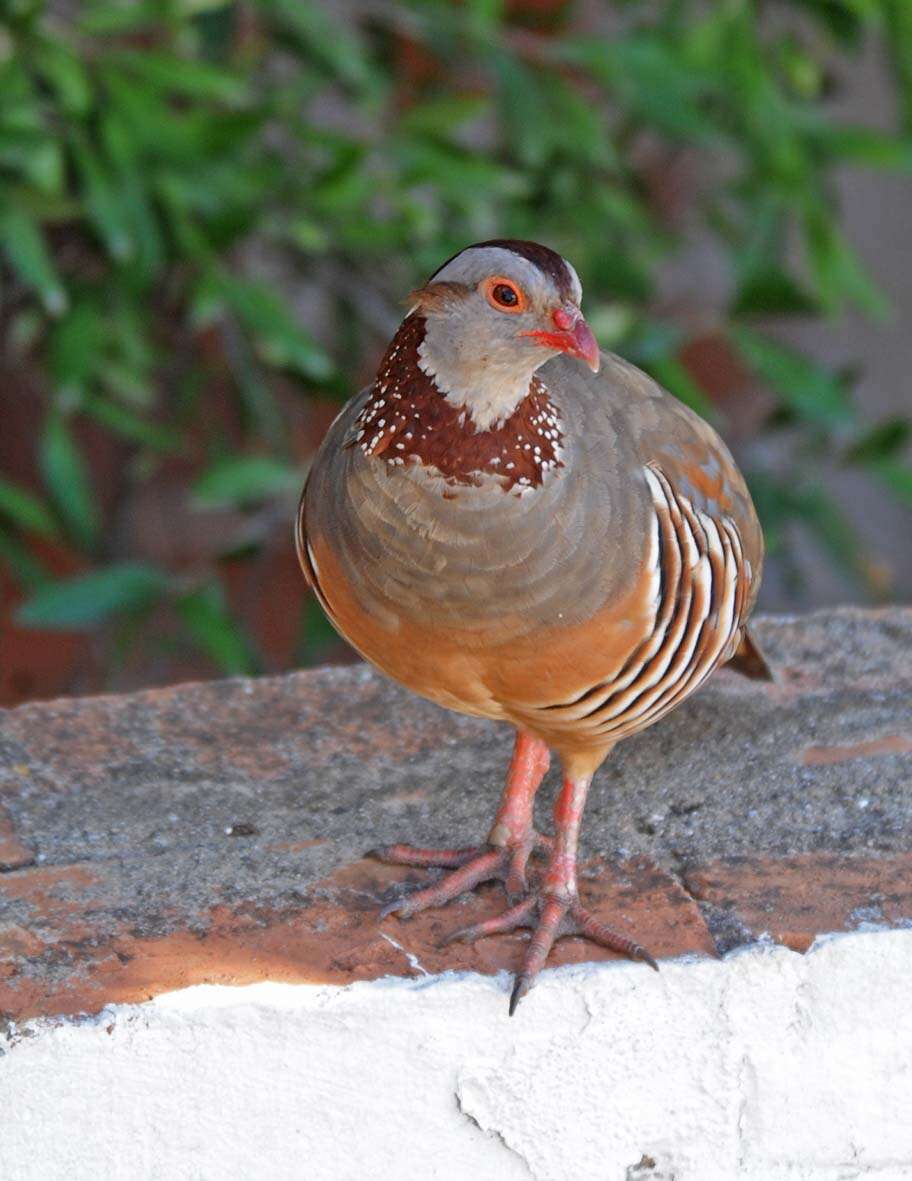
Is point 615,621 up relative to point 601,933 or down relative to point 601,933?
up

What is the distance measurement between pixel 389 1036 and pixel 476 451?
68 centimetres

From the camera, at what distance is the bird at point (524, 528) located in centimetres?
201

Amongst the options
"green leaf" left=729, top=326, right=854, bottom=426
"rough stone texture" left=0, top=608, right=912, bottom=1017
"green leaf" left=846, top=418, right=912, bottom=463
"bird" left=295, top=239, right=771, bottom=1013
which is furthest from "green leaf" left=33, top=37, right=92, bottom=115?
"green leaf" left=846, top=418, right=912, bottom=463

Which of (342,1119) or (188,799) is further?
(188,799)

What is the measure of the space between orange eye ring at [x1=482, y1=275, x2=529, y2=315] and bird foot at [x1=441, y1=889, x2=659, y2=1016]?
2.51 ft

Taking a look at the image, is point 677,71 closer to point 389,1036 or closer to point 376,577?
point 376,577

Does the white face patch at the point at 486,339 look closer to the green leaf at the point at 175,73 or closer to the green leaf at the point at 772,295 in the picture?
the green leaf at the point at 175,73

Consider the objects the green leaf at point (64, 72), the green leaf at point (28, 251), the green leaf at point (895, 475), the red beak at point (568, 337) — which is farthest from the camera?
the green leaf at point (895, 475)

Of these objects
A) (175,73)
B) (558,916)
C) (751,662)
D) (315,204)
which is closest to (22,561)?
(315,204)

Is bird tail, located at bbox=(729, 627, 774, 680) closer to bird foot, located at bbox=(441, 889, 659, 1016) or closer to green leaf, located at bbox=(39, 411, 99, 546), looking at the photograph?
bird foot, located at bbox=(441, 889, 659, 1016)

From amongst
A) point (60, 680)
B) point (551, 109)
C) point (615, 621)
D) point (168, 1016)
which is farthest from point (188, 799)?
point (60, 680)

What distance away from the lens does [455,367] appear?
6.59 ft

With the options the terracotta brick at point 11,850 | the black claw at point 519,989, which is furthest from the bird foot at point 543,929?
the terracotta brick at point 11,850

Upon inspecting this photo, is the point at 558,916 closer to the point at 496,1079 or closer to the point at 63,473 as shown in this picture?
the point at 496,1079
